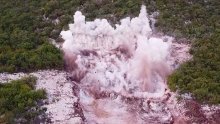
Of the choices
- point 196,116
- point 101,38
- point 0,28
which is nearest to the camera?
point 196,116

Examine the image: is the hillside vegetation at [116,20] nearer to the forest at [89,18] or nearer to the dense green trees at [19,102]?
the forest at [89,18]

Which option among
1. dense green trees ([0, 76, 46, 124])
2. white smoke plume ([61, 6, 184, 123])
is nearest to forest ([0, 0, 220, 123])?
dense green trees ([0, 76, 46, 124])

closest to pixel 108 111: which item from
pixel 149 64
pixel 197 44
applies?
pixel 149 64

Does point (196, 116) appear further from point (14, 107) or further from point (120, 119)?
point (14, 107)

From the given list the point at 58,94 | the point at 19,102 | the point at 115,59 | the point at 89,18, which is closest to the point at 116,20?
the point at 89,18

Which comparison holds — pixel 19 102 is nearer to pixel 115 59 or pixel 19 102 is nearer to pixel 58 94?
pixel 58 94

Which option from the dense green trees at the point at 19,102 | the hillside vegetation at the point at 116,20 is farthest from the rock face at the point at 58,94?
the hillside vegetation at the point at 116,20
